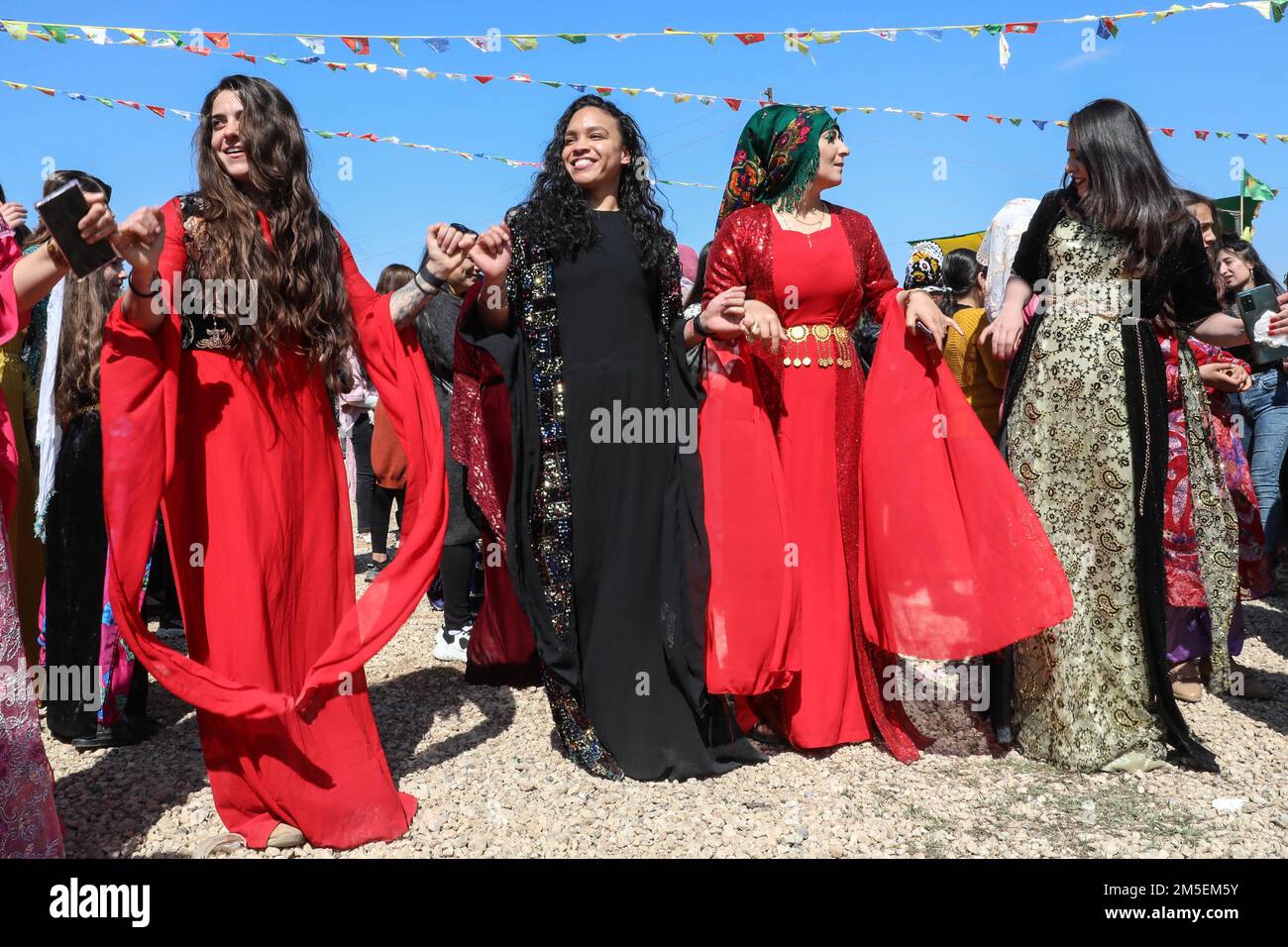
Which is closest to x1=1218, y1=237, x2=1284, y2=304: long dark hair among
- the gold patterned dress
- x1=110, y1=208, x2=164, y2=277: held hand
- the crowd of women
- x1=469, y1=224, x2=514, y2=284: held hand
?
the crowd of women

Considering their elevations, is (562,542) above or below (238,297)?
below

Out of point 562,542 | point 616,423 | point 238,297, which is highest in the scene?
point 238,297

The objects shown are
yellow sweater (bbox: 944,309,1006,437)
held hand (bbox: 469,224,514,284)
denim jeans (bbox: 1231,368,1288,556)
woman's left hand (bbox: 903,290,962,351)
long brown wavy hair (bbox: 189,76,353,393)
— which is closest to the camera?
long brown wavy hair (bbox: 189,76,353,393)

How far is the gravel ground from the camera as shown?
118 inches

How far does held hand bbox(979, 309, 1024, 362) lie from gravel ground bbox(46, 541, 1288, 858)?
4.57ft

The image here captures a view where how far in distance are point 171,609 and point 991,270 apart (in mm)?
4950

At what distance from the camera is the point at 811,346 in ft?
12.3

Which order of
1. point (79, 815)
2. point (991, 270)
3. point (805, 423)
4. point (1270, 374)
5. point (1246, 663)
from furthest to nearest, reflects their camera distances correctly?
point (1270, 374) < point (1246, 663) < point (991, 270) < point (805, 423) < point (79, 815)

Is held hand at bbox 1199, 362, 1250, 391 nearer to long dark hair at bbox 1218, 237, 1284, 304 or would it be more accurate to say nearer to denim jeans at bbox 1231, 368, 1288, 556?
long dark hair at bbox 1218, 237, 1284, 304

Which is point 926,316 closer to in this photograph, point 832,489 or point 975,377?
point 832,489

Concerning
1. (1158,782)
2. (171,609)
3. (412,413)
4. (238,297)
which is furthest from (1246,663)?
(171,609)

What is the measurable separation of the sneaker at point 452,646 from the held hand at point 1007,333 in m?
3.02

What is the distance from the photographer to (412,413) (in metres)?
3.15

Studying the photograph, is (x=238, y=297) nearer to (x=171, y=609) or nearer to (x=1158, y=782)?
(x=1158, y=782)
